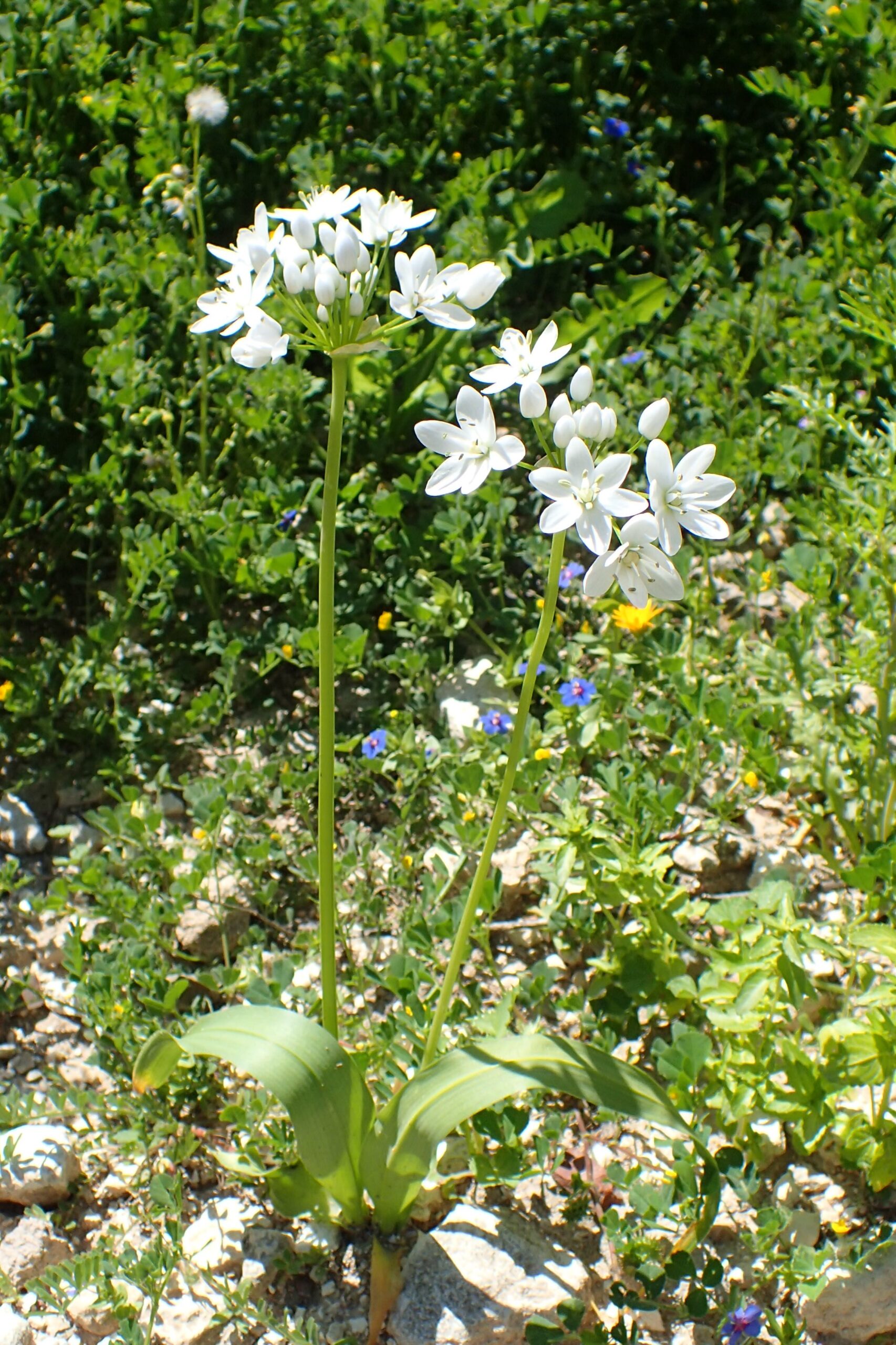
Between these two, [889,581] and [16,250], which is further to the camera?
[16,250]

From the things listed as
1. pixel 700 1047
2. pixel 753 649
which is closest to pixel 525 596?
pixel 753 649

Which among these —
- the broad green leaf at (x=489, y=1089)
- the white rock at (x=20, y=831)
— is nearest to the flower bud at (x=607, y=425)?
the broad green leaf at (x=489, y=1089)

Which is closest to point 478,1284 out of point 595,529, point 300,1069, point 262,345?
point 300,1069

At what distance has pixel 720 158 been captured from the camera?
4113 millimetres

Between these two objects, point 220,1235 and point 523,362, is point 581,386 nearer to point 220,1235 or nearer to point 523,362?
point 523,362

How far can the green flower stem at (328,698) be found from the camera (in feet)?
5.62

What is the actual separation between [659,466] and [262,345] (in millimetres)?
581

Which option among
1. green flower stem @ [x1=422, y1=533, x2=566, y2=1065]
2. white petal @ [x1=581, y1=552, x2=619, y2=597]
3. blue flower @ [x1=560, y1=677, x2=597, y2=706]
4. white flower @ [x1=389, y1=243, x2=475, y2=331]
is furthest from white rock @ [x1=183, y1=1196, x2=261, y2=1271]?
white flower @ [x1=389, y1=243, x2=475, y2=331]

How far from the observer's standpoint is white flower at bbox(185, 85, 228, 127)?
3.54m

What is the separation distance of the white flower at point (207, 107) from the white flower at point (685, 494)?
2.55 meters

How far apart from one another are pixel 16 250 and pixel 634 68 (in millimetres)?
2399

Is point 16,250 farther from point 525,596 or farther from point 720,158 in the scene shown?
point 720,158

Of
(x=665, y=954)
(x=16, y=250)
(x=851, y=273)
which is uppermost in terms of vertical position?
(x=16, y=250)

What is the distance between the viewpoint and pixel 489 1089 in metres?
1.82
